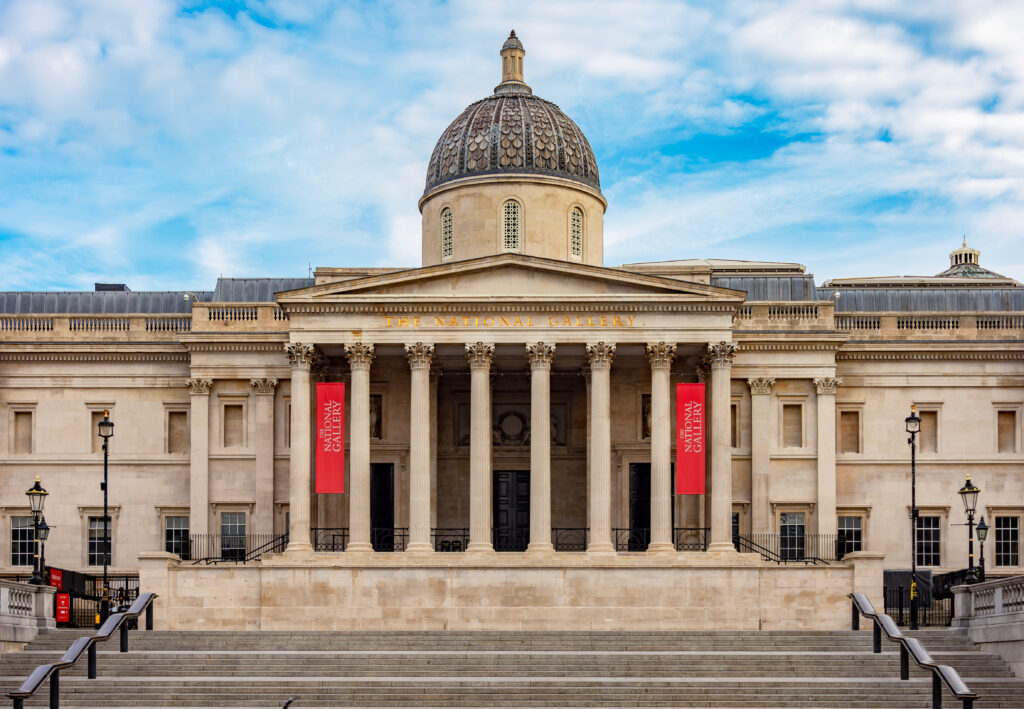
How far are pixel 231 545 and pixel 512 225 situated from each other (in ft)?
50.8

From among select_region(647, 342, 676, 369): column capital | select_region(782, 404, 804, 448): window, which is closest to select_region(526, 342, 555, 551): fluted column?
select_region(647, 342, 676, 369): column capital

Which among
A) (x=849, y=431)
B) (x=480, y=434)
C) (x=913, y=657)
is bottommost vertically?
(x=913, y=657)

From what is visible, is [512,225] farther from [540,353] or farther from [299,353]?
[299,353]

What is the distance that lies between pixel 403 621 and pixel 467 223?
1563 cm

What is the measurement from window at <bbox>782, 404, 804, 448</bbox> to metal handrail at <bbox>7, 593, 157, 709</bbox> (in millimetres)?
23396

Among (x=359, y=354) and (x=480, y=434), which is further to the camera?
(x=359, y=354)

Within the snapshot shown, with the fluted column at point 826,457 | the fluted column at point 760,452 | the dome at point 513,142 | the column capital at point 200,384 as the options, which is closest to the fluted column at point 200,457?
the column capital at point 200,384

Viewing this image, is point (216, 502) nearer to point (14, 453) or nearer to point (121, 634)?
point (14, 453)

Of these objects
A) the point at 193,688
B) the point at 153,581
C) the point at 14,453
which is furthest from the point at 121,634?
the point at 14,453

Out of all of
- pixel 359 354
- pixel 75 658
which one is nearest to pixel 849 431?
pixel 359 354

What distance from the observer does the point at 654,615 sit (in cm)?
4362

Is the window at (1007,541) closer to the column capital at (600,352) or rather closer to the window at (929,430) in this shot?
the window at (929,430)

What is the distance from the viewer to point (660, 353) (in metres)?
46.2

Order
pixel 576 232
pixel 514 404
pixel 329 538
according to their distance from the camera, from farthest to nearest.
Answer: pixel 576 232 → pixel 514 404 → pixel 329 538
